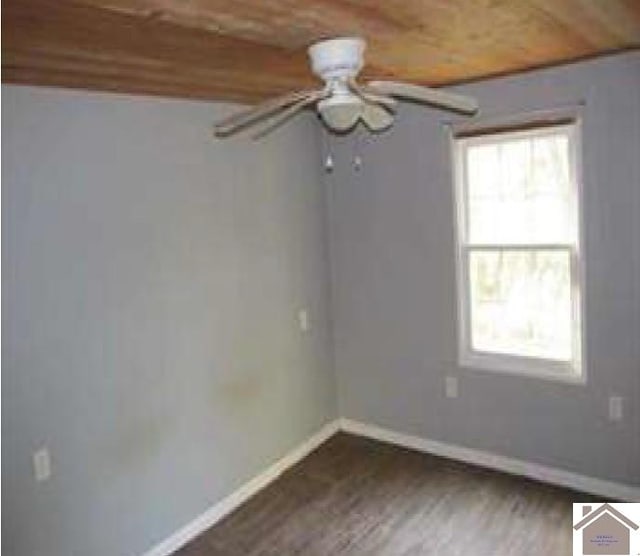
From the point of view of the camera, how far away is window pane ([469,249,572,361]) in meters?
3.52

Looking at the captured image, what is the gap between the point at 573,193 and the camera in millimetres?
3340

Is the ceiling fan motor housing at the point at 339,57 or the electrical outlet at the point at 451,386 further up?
the ceiling fan motor housing at the point at 339,57

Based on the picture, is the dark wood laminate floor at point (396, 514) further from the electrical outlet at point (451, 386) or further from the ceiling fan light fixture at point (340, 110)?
the ceiling fan light fixture at point (340, 110)

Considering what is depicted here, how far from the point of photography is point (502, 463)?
382 centimetres

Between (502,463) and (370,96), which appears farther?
(502,463)

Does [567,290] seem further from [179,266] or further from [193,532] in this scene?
[193,532]

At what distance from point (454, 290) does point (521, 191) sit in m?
0.74

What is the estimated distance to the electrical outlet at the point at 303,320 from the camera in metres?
4.17

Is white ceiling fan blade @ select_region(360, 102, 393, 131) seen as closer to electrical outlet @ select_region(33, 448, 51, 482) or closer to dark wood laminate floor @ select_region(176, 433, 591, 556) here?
electrical outlet @ select_region(33, 448, 51, 482)

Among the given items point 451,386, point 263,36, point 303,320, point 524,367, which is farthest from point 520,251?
point 263,36

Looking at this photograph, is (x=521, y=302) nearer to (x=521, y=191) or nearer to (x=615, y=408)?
(x=521, y=191)

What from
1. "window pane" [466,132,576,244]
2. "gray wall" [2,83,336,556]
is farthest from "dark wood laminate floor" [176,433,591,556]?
"window pane" [466,132,576,244]

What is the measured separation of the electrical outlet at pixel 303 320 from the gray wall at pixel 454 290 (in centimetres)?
31

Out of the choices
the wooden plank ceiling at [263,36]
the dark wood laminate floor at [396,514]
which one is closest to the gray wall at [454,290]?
the dark wood laminate floor at [396,514]
